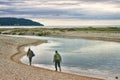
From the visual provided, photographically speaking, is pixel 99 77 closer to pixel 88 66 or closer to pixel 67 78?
pixel 67 78

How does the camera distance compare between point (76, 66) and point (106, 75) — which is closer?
point (106, 75)

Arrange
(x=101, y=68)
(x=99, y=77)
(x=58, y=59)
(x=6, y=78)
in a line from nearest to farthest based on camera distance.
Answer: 1. (x=6, y=78)
2. (x=99, y=77)
3. (x=58, y=59)
4. (x=101, y=68)

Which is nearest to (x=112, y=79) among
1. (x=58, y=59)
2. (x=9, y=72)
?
(x=58, y=59)

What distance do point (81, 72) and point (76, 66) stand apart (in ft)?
14.4

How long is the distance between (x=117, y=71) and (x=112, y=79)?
15.5 ft

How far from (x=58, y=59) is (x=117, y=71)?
5.90 m

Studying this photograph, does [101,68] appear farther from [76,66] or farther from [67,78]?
[67,78]

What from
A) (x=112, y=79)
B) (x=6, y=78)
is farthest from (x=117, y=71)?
(x=6, y=78)

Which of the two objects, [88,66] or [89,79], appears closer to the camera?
[89,79]

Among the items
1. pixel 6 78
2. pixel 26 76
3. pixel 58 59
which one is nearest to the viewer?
pixel 6 78

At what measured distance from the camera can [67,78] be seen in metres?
24.8

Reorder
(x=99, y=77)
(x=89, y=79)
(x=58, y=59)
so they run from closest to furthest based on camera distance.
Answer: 1. (x=89, y=79)
2. (x=99, y=77)
3. (x=58, y=59)

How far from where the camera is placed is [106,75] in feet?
92.0

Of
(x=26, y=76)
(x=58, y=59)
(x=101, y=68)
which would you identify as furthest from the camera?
(x=101, y=68)
